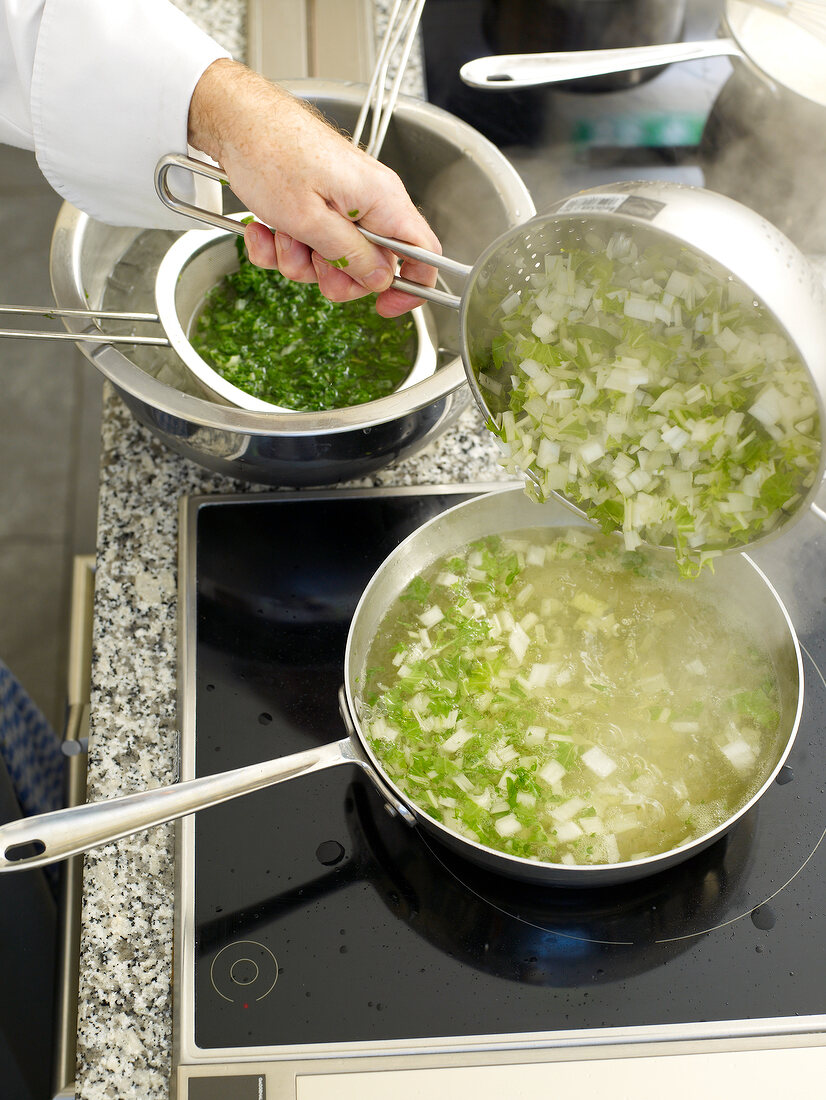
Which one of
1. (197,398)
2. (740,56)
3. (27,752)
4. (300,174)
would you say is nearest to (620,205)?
(300,174)

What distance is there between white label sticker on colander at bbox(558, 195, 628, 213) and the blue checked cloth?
0.93 m

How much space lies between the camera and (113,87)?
2.77ft

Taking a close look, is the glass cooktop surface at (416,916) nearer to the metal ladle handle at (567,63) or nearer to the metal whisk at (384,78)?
the metal whisk at (384,78)

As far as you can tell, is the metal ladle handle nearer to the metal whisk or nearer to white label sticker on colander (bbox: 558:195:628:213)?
the metal whisk

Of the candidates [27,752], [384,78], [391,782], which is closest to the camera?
[391,782]

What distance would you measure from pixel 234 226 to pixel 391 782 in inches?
22.0

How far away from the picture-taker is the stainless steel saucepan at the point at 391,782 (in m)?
0.71

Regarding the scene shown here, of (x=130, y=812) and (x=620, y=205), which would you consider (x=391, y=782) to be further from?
(x=620, y=205)

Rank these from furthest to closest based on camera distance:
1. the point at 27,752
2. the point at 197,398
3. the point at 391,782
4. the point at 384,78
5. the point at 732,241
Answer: the point at 27,752
the point at 384,78
the point at 197,398
the point at 391,782
the point at 732,241

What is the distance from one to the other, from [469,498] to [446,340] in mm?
236

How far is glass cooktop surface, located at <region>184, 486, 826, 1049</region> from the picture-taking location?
781 millimetres

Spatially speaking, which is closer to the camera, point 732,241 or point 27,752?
point 732,241

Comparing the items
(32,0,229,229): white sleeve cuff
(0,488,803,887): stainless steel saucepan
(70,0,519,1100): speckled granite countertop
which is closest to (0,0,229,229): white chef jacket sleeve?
(32,0,229,229): white sleeve cuff

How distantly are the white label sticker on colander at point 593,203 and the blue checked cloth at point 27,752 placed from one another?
927 mm
